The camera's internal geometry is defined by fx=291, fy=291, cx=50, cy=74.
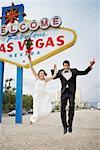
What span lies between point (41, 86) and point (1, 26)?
3.05ft

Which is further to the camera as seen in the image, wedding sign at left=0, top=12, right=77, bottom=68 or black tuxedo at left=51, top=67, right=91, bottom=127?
wedding sign at left=0, top=12, right=77, bottom=68

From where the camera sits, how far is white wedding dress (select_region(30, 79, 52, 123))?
239cm

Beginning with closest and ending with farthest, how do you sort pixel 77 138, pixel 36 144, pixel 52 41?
pixel 36 144 → pixel 77 138 → pixel 52 41

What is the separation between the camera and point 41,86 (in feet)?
7.91

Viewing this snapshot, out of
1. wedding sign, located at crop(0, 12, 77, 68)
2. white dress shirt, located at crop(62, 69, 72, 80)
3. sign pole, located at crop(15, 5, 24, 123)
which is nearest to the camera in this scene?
white dress shirt, located at crop(62, 69, 72, 80)

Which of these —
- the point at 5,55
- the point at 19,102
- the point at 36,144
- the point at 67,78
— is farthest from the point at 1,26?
the point at 36,144

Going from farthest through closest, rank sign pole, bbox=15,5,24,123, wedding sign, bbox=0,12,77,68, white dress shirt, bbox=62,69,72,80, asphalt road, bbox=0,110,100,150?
sign pole, bbox=15,5,24,123
wedding sign, bbox=0,12,77,68
white dress shirt, bbox=62,69,72,80
asphalt road, bbox=0,110,100,150

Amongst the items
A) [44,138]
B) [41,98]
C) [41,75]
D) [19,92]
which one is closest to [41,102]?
[41,98]

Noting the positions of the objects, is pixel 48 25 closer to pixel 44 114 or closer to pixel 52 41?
pixel 52 41

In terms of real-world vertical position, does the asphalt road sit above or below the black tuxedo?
below

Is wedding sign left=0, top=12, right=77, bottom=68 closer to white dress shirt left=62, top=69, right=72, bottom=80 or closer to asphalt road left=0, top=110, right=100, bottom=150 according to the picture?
white dress shirt left=62, top=69, right=72, bottom=80

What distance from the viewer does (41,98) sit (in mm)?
2408

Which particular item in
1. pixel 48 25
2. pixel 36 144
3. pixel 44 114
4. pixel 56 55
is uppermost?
pixel 48 25

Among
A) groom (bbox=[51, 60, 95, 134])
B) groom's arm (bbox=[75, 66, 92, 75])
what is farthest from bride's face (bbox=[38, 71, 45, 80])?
groom's arm (bbox=[75, 66, 92, 75])
